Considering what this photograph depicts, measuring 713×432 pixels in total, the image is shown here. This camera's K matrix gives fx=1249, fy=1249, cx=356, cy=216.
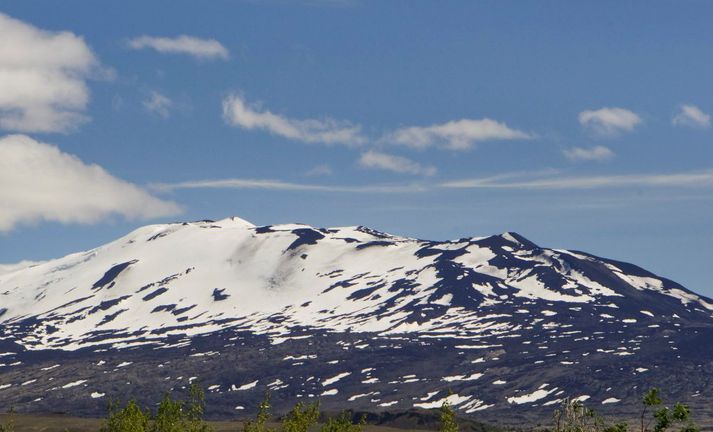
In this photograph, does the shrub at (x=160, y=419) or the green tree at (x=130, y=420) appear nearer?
the green tree at (x=130, y=420)

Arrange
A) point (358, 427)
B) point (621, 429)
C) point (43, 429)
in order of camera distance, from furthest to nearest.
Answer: point (43, 429) → point (358, 427) → point (621, 429)

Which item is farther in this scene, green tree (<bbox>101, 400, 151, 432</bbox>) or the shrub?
the shrub

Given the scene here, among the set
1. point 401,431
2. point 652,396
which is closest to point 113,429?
point 652,396

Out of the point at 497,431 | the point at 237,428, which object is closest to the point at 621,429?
the point at 497,431

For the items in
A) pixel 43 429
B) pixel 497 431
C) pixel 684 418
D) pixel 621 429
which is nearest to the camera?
pixel 684 418

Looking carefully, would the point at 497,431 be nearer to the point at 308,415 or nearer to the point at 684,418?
the point at 308,415

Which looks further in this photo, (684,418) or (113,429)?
(113,429)

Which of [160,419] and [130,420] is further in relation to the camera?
[160,419]

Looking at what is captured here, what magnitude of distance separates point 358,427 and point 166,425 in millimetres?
13117

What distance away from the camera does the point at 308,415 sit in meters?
66.6

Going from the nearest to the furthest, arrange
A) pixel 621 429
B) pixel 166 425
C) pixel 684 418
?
1. pixel 684 418
2. pixel 621 429
3. pixel 166 425

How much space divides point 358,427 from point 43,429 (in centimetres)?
14107

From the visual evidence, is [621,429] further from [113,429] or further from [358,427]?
[113,429]

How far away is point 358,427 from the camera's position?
65562mm
